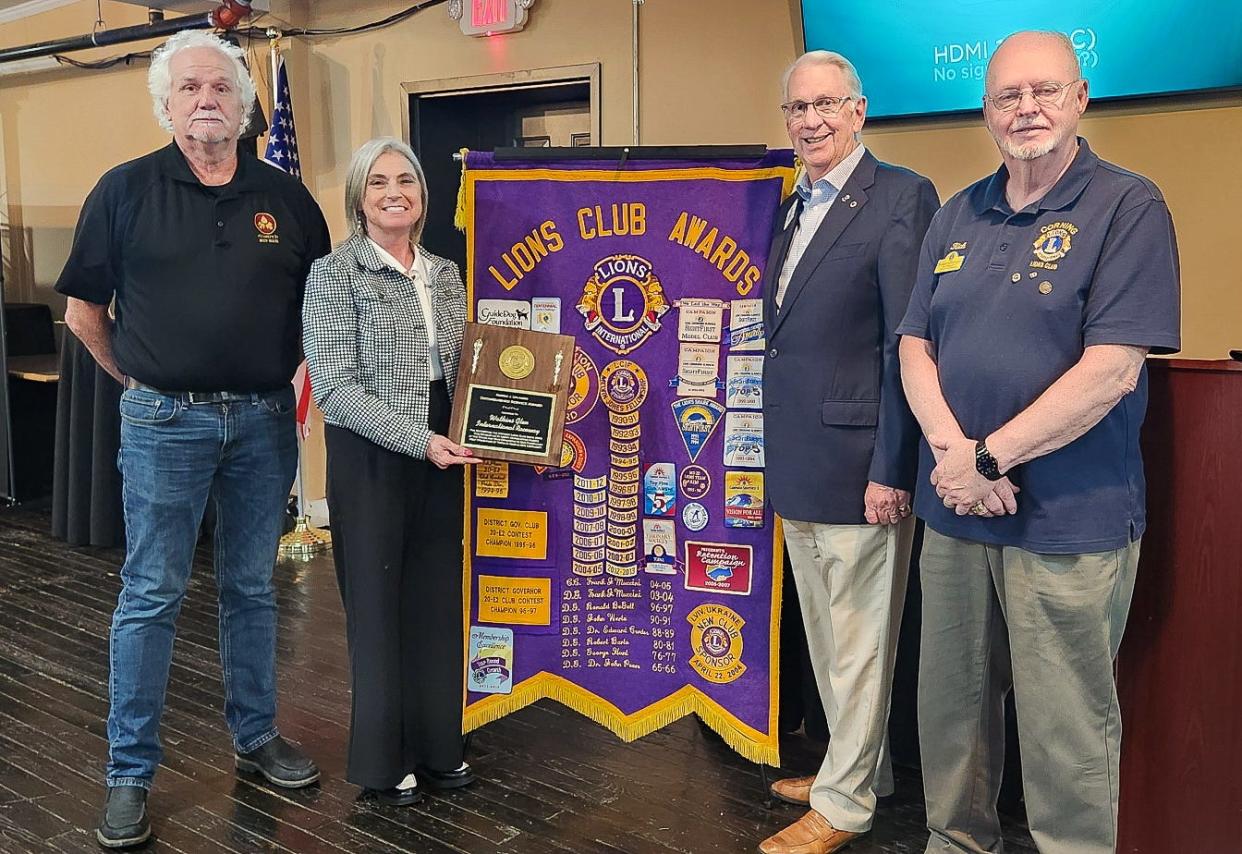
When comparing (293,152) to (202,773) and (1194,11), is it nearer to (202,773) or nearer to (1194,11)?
(202,773)

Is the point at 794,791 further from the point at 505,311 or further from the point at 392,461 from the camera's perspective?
the point at 505,311

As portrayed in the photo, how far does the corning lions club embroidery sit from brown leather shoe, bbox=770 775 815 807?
4.58 feet

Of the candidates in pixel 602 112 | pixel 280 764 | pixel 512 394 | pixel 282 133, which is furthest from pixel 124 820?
pixel 282 133

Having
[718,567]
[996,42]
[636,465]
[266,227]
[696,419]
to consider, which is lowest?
[718,567]

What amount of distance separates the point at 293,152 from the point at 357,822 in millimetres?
3274

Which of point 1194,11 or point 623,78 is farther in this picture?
point 623,78

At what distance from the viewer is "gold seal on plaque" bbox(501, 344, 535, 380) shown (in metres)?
2.60

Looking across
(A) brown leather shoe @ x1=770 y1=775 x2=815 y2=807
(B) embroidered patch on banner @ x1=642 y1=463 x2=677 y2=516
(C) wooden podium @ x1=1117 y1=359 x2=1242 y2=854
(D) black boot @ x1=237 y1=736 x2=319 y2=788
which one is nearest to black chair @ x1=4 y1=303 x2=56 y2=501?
(D) black boot @ x1=237 y1=736 x2=319 y2=788

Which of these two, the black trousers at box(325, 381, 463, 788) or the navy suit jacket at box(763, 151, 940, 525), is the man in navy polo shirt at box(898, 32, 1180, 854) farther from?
the black trousers at box(325, 381, 463, 788)

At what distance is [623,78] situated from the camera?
4.41 meters

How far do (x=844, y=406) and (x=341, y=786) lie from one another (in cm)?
155

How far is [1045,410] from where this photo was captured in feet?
6.38

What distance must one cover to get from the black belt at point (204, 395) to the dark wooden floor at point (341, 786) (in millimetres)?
972

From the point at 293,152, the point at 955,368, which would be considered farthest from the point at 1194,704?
the point at 293,152
